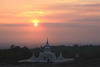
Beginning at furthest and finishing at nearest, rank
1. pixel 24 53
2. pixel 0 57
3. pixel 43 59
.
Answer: pixel 24 53 < pixel 0 57 < pixel 43 59

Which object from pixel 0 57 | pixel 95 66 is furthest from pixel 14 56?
pixel 95 66

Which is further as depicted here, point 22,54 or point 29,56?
point 22,54

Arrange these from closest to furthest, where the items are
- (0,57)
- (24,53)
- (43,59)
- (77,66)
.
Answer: (77,66)
(43,59)
(0,57)
(24,53)

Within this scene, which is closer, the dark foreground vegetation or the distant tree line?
the dark foreground vegetation

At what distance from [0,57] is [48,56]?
10718 millimetres

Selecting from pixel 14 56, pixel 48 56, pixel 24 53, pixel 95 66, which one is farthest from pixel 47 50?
pixel 95 66

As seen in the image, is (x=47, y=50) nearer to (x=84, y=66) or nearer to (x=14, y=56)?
(x=14, y=56)

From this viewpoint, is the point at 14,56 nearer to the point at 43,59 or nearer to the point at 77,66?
the point at 43,59

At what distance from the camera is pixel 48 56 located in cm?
7538

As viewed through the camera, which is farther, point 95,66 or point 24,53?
point 24,53

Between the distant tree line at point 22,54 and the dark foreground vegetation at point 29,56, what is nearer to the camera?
the dark foreground vegetation at point 29,56

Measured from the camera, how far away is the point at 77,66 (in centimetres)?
4425

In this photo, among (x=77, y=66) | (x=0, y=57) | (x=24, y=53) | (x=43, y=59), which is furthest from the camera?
(x=24, y=53)

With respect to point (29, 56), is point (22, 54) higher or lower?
higher
